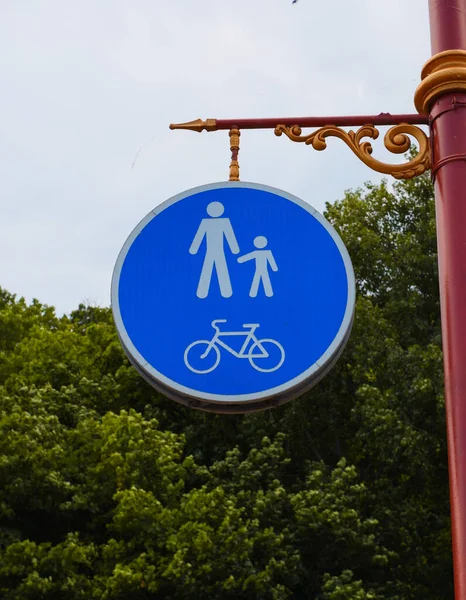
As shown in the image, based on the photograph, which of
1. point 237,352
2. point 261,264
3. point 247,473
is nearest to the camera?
point 237,352

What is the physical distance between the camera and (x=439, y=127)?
12.2 feet

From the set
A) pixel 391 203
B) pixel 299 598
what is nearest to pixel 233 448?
pixel 299 598

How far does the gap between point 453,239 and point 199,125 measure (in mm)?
1243

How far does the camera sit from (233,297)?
12.1 feet

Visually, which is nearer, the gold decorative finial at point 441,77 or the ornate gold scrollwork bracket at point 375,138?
the gold decorative finial at point 441,77

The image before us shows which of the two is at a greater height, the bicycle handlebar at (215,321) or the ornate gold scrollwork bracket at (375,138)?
the ornate gold scrollwork bracket at (375,138)

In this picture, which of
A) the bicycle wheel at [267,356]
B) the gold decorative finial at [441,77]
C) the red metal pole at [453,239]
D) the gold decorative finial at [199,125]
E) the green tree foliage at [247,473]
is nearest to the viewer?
the red metal pole at [453,239]

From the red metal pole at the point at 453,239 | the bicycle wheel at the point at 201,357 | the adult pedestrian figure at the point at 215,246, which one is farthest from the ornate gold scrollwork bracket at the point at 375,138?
the bicycle wheel at the point at 201,357

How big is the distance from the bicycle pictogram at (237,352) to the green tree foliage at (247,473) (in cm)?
1333

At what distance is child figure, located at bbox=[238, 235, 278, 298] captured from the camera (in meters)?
3.71

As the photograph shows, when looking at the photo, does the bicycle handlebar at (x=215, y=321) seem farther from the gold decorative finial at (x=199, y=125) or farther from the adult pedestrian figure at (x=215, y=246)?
the gold decorative finial at (x=199, y=125)

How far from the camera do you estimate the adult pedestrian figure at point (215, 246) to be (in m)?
3.72

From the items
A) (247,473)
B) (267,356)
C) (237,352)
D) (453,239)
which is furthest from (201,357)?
(247,473)

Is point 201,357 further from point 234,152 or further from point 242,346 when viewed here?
point 234,152
